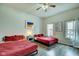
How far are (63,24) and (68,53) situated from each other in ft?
1.99

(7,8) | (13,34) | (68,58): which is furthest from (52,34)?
(7,8)

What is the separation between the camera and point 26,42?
1.80m

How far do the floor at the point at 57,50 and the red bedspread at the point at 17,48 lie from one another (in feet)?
0.47

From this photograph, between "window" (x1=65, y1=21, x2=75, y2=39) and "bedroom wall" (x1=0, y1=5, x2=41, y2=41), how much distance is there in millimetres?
606

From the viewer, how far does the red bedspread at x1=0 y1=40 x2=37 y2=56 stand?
4.99 ft

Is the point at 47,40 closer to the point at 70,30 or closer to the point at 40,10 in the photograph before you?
the point at 70,30

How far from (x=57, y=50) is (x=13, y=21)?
108 cm

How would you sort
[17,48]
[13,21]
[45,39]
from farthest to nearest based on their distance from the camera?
1. [45,39]
2. [13,21]
3. [17,48]

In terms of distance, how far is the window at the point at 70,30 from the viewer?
1.80m

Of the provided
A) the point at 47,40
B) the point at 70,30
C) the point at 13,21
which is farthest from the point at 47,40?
the point at 13,21

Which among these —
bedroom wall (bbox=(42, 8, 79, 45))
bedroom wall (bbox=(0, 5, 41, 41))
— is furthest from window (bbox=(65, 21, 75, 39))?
bedroom wall (bbox=(0, 5, 41, 41))

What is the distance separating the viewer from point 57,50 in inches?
70.1

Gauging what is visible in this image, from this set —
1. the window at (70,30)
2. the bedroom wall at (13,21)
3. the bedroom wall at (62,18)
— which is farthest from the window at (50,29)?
the window at (70,30)

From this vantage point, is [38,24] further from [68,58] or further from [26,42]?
[68,58]
